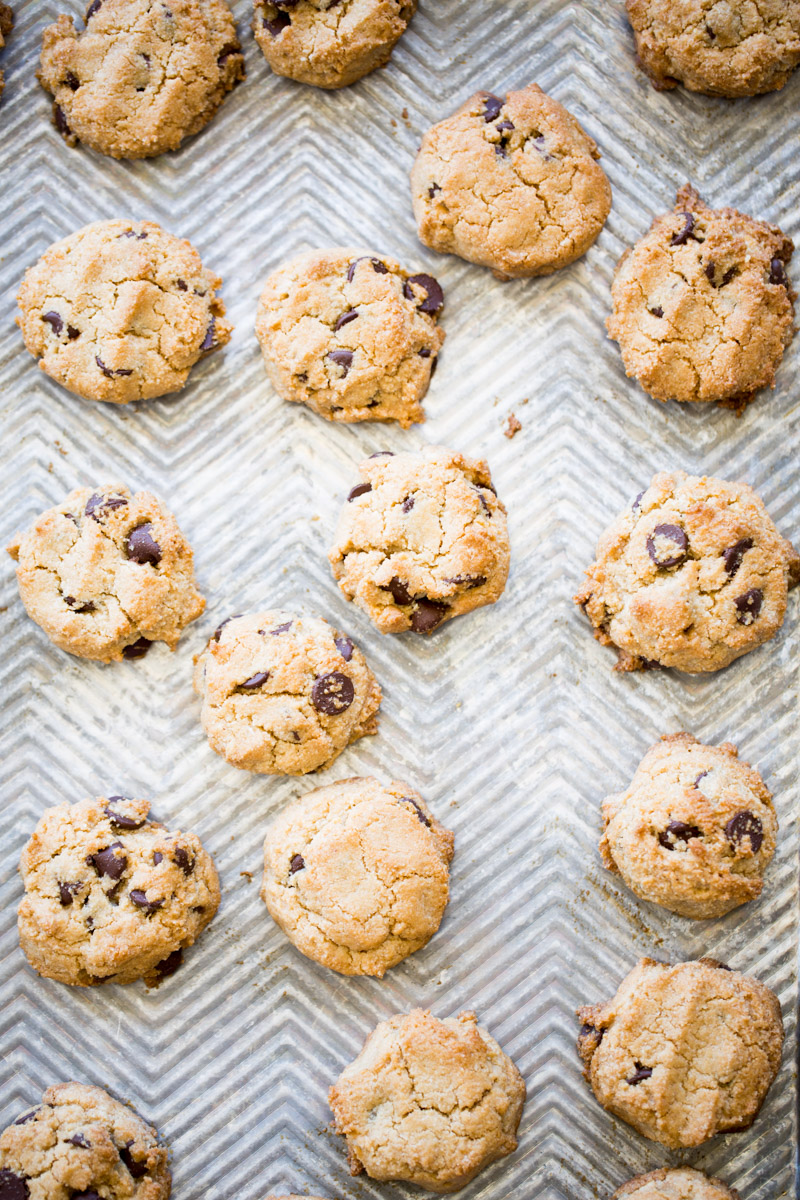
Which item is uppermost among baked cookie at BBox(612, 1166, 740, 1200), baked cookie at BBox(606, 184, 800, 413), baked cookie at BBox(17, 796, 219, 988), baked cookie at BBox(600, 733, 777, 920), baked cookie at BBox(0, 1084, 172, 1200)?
baked cookie at BBox(606, 184, 800, 413)

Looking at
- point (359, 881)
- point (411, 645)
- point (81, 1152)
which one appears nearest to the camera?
point (81, 1152)

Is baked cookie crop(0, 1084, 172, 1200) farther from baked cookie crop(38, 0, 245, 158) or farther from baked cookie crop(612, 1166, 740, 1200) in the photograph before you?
baked cookie crop(38, 0, 245, 158)

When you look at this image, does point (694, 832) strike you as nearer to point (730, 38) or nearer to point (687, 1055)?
point (687, 1055)

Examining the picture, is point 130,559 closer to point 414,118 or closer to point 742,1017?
point 414,118

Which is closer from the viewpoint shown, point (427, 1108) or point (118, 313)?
point (427, 1108)

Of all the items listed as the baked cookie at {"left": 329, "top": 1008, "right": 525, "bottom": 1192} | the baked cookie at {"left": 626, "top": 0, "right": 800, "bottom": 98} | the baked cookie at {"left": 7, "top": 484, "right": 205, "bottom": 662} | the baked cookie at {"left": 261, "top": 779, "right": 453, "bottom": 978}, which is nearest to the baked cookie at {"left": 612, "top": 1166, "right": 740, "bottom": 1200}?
the baked cookie at {"left": 329, "top": 1008, "right": 525, "bottom": 1192}

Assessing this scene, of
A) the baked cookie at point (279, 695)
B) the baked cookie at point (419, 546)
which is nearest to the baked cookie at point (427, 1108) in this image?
the baked cookie at point (279, 695)

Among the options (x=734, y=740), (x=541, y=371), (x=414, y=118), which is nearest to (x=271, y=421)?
(x=541, y=371)

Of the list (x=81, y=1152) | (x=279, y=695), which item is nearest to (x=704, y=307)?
(x=279, y=695)
